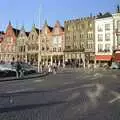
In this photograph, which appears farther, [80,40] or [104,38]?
[80,40]

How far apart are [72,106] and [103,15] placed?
281ft

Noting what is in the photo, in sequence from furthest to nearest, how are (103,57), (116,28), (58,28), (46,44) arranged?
(46,44) → (58,28) → (103,57) → (116,28)

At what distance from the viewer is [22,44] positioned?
117 meters

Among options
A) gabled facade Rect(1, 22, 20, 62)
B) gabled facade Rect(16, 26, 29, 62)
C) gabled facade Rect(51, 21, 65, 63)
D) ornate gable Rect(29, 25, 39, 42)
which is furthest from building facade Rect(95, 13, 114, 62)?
gabled facade Rect(1, 22, 20, 62)

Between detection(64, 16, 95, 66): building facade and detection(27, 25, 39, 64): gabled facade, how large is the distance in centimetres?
1211

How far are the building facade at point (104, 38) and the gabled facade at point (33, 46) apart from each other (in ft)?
76.3

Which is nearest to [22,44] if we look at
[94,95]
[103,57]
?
[103,57]

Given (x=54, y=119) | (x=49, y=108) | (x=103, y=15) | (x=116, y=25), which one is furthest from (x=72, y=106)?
(x=103, y=15)

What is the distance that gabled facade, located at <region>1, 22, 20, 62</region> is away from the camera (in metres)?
119

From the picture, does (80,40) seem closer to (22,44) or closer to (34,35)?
(34,35)

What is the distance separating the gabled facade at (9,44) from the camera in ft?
391

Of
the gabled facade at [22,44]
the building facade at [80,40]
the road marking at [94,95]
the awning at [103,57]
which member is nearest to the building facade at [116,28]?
the awning at [103,57]

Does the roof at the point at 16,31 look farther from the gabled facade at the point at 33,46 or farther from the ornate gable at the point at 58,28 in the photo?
the ornate gable at the point at 58,28

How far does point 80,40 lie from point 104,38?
8472 mm
